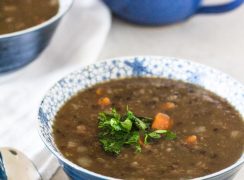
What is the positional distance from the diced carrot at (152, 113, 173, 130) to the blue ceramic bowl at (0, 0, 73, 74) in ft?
2.23

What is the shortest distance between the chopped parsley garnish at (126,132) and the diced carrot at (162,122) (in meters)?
0.02

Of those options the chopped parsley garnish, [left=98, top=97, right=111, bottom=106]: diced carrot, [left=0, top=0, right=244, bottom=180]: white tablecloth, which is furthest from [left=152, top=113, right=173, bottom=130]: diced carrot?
[left=0, top=0, right=244, bottom=180]: white tablecloth

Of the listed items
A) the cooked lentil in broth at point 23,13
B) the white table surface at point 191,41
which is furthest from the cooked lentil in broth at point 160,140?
the white table surface at point 191,41

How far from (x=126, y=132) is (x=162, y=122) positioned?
4.6 inches

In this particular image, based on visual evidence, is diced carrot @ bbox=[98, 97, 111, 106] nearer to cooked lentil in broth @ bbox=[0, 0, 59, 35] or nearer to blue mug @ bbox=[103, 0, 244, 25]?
cooked lentil in broth @ bbox=[0, 0, 59, 35]

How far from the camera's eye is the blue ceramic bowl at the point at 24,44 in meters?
2.23

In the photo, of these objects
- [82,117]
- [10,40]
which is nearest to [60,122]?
[82,117]

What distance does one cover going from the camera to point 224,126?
1807mm

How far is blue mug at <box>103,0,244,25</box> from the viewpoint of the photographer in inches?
106

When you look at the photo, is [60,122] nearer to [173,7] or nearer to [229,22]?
[173,7]

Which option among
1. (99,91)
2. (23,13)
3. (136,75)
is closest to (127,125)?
(99,91)

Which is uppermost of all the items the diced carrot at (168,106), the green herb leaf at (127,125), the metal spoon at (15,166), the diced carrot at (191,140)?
the diced carrot at (191,140)

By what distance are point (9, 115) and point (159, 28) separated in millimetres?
940

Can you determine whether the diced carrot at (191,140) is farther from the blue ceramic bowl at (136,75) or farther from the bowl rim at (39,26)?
the bowl rim at (39,26)
